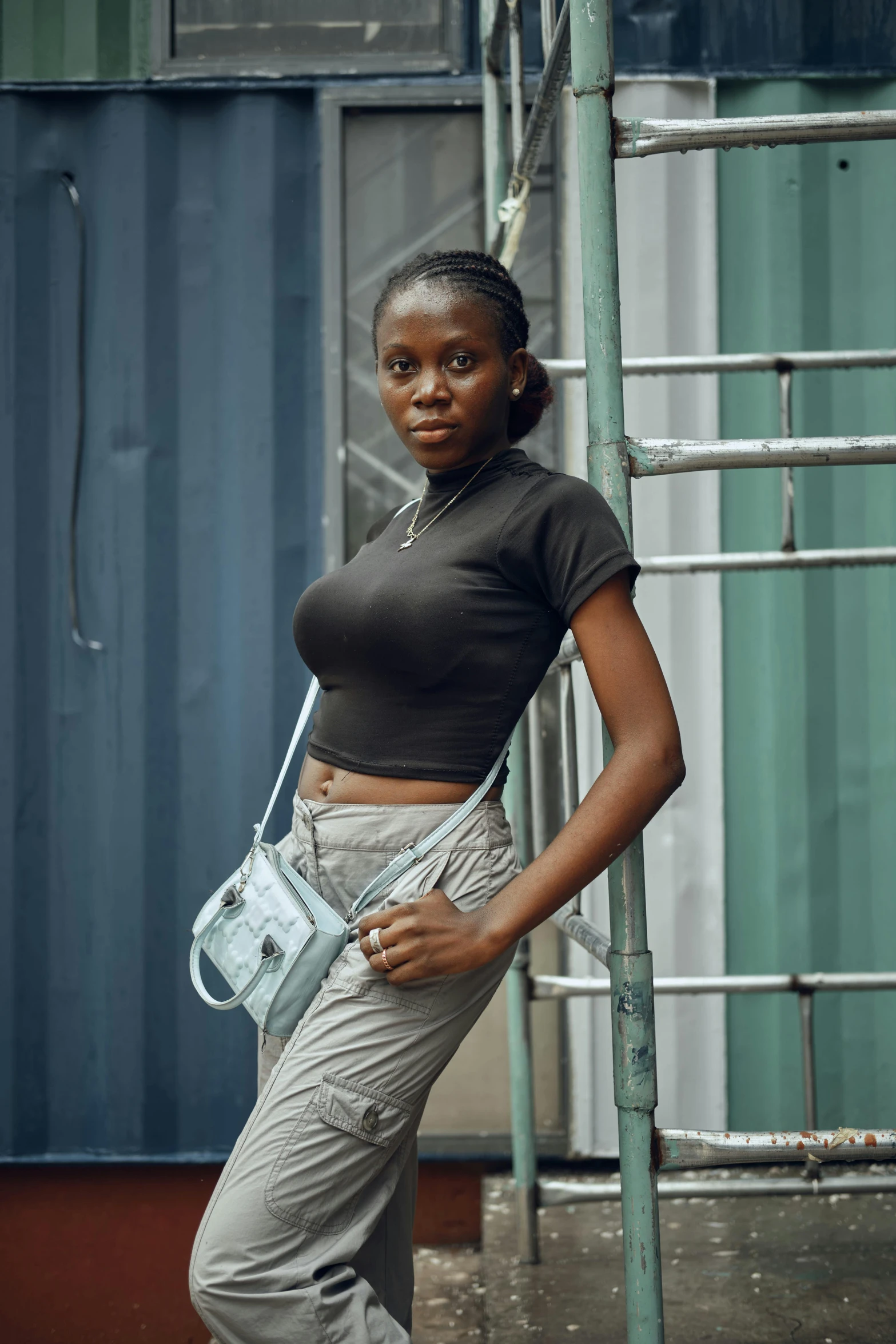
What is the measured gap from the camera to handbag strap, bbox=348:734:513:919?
1693mm

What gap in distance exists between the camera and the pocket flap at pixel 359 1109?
5.24ft

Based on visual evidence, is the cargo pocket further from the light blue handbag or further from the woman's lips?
the woman's lips

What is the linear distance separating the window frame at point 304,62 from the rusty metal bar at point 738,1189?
3.26 meters

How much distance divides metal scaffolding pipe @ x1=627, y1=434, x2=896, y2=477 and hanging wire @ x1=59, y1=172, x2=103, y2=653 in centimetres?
239

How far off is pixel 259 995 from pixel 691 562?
162cm

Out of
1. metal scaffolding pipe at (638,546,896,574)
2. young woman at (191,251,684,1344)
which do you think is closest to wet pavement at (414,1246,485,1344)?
young woman at (191,251,684,1344)

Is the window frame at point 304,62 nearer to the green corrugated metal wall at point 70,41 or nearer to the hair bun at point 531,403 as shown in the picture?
the green corrugated metal wall at point 70,41

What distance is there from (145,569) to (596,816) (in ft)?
8.00

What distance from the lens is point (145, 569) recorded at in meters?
3.68

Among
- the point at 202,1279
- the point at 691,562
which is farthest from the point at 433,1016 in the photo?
the point at 691,562

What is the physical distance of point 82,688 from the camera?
3.68 m

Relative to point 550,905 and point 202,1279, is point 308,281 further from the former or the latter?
point 202,1279

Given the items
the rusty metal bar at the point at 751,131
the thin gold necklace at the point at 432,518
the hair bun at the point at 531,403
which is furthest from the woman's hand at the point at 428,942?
the rusty metal bar at the point at 751,131

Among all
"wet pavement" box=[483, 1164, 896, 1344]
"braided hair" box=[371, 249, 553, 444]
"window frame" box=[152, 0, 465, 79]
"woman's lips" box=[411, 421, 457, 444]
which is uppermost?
"window frame" box=[152, 0, 465, 79]
